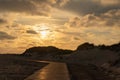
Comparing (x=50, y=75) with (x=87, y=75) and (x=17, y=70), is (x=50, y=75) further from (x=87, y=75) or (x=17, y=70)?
(x=17, y=70)

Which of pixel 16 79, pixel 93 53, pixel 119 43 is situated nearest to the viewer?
pixel 16 79

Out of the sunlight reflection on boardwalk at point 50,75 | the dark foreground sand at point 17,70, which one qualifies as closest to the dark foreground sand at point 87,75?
the sunlight reflection on boardwalk at point 50,75

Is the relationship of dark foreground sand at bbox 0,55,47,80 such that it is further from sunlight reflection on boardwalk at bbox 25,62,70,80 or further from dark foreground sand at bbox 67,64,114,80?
dark foreground sand at bbox 67,64,114,80

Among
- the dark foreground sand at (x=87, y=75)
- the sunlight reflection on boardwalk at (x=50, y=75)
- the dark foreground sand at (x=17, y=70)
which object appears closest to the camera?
the sunlight reflection on boardwalk at (x=50, y=75)

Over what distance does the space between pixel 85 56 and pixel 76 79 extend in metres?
152

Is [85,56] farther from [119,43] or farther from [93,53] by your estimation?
[119,43]

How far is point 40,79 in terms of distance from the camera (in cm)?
3684

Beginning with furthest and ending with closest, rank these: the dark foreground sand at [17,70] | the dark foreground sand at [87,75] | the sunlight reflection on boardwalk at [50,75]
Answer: the dark foreground sand at [17,70] < the dark foreground sand at [87,75] < the sunlight reflection on boardwalk at [50,75]

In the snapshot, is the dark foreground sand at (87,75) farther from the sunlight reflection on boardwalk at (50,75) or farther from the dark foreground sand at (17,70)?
the dark foreground sand at (17,70)

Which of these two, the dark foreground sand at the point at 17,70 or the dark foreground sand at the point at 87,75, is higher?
the dark foreground sand at the point at 17,70

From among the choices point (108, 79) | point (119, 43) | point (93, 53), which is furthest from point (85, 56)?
point (108, 79)

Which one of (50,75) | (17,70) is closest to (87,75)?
(50,75)

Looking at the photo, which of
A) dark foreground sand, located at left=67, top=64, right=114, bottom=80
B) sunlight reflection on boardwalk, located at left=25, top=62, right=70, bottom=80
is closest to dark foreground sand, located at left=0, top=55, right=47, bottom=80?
sunlight reflection on boardwalk, located at left=25, top=62, right=70, bottom=80

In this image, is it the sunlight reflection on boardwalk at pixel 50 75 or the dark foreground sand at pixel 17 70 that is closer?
the sunlight reflection on boardwalk at pixel 50 75
